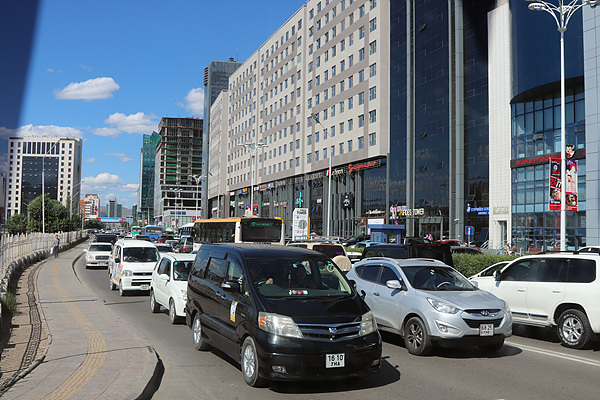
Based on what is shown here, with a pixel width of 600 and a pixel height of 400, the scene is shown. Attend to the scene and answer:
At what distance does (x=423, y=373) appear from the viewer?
314 inches

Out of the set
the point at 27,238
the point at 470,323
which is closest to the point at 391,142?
the point at 27,238

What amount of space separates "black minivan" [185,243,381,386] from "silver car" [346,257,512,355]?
7.11 feet

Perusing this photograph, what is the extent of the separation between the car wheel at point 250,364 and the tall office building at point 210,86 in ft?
429

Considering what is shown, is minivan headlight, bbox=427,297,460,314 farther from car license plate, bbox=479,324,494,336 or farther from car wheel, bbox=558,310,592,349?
car wheel, bbox=558,310,592,349

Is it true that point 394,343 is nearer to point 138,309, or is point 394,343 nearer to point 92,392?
point 92,392

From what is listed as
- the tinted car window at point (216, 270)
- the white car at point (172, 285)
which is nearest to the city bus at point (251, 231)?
the white car at point (172, 285)

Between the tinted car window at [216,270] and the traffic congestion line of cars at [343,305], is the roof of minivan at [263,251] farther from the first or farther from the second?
the tinted car window at [216,270]

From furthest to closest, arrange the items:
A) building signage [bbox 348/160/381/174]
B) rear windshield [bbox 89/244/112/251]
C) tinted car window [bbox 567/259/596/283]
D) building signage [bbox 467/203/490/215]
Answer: building signage [bbox 348/160/381/174] → building signage [bbox 467/203/490/215] → rear windshield [bbox 89/244/112/251] → tinted car window [bbox 567/259/596/283]

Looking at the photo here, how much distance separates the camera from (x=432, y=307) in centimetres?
917

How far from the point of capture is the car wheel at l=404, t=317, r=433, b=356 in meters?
9.13

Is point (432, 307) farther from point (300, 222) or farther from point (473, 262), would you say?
point (300, 222)

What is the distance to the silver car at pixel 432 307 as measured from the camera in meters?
8.92

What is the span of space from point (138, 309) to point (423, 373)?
9.80m

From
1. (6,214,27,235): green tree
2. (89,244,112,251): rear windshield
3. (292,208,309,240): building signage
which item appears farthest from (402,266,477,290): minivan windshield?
(6,214,27,235): green tree
